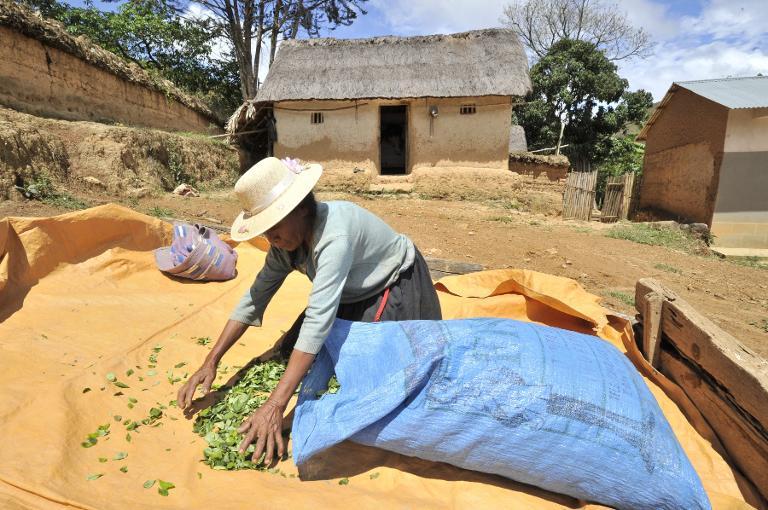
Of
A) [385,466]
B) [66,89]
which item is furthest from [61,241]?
[66,89]

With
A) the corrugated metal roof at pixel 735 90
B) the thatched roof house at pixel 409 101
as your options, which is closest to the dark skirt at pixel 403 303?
the thatched roof house at pixel 409 101

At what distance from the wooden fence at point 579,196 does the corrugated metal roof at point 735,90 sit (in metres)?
2.61

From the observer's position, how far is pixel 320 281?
61.9 inches

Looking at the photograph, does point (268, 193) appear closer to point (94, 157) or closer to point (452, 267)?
point (452, 267)

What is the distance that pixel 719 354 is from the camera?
65.2 inches

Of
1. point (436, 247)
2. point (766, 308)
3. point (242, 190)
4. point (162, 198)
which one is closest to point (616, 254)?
point (766, 308)

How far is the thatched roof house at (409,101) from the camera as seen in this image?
9.62 metres

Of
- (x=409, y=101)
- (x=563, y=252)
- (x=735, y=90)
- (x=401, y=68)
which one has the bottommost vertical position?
(x=563, y=252)

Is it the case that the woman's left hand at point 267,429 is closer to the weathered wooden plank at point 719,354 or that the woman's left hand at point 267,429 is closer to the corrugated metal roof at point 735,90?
the weathered wooden plank at point 719,354

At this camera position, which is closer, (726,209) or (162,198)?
(162,198)

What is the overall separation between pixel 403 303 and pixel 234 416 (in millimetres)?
898

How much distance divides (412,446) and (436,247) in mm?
4273

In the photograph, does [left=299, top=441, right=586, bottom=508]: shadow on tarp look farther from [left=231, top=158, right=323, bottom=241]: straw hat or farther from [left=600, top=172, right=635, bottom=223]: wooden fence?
[left=600, top=172, right=635, bottom=223]: wooden fence

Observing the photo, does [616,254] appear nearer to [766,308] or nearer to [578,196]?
[766,308]
